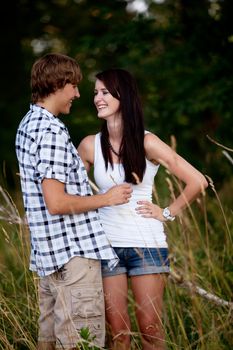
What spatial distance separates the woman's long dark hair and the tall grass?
24 cm

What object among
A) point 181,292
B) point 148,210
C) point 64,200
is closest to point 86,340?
point 64,200

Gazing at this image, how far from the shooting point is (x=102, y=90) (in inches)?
128

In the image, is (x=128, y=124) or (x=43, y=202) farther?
(x=128, y=124)

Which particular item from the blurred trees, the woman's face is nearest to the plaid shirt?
the woman's face

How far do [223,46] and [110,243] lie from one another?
3.82 m

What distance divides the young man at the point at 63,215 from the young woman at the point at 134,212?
0.78 ft

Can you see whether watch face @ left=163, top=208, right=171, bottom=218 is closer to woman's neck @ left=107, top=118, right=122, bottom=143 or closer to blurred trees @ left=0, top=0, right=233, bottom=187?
woman's neck @ left=107, top=118, right=122, bottom=143

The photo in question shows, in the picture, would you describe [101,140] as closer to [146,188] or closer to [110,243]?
[146,188]

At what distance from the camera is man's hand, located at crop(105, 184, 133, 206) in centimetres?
283

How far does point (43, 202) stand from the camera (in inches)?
111

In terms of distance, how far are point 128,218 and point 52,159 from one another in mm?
630

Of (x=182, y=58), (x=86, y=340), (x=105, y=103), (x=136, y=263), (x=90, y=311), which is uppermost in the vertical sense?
(x=182, y=58)

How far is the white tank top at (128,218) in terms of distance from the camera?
3104mm

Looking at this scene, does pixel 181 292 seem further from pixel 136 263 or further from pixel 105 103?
pixel 105 103
